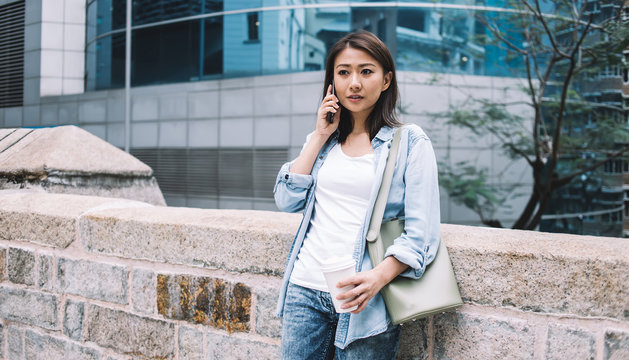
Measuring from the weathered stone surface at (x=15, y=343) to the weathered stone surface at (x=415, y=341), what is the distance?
7.60ft

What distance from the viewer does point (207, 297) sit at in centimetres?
222

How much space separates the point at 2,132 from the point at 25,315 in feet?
7.01

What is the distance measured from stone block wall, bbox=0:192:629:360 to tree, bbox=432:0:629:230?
702 cm

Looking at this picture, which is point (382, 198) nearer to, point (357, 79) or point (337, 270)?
point (337, 270)

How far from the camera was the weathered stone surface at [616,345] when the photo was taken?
1.51 metres

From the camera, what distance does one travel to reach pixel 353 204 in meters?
1.68

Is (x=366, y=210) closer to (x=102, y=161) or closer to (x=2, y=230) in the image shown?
(x=2, y=230)

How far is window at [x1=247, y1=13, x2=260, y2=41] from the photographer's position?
11797mm

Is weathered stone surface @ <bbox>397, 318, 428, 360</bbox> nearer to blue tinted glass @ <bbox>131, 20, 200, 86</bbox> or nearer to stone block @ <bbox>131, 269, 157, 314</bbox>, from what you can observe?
stone block @ <bbox>131, 269, 157, 314</bbox>

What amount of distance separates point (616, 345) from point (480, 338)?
422mm

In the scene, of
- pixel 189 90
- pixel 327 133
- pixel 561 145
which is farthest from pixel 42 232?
pixel 189 90

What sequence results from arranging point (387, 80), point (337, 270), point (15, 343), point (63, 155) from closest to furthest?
1. point (337, 270)
2. point (387, 80)
3. point (15, 343)
4. point (63, 155)

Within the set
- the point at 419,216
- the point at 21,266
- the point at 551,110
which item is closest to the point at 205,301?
the point at 419,216

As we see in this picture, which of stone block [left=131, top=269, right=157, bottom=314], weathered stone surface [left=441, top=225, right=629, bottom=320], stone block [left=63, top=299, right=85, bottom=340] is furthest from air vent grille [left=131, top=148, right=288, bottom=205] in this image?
weathered stone surface [left=441, top=225, right=629, bottom=320]
